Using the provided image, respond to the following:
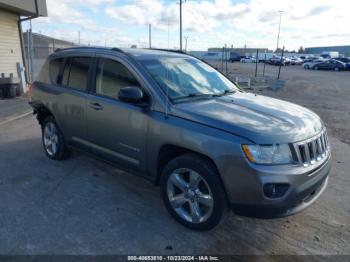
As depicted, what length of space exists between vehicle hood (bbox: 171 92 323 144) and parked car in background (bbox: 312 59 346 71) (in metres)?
43.0

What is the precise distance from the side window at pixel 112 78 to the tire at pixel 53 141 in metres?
1.42

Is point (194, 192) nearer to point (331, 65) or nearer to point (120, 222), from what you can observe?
point (120, 222)

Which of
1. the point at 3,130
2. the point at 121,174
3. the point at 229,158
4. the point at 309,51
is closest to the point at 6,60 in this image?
the point at 3,130

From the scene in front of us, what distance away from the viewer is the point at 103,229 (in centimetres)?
330

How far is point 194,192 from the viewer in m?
3.20

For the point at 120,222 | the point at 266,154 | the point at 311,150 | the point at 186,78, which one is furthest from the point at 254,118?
the point at 120,222

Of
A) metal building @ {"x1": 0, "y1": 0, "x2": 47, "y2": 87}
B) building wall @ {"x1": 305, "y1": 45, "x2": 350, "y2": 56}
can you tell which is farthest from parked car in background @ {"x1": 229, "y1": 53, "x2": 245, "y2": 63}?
metal building @ {"x1": 0, "y1": 0, "x2": 47, "y2": 87}

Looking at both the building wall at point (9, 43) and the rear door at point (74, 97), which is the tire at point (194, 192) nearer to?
the rear door at point (74, 97)

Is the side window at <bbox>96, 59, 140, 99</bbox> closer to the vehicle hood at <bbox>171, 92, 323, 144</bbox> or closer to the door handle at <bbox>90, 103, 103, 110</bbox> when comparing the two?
the door handle at <bbox>90, 103, 103, 110</bbox>

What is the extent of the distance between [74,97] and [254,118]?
2.70m

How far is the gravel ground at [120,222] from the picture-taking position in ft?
9.93

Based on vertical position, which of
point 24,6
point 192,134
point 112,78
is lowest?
point 192,134

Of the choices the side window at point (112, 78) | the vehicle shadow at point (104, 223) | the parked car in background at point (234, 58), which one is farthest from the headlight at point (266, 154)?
the parked car in background at point (234, 58)

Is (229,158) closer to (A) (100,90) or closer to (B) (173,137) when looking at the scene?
(B) (173,137)
